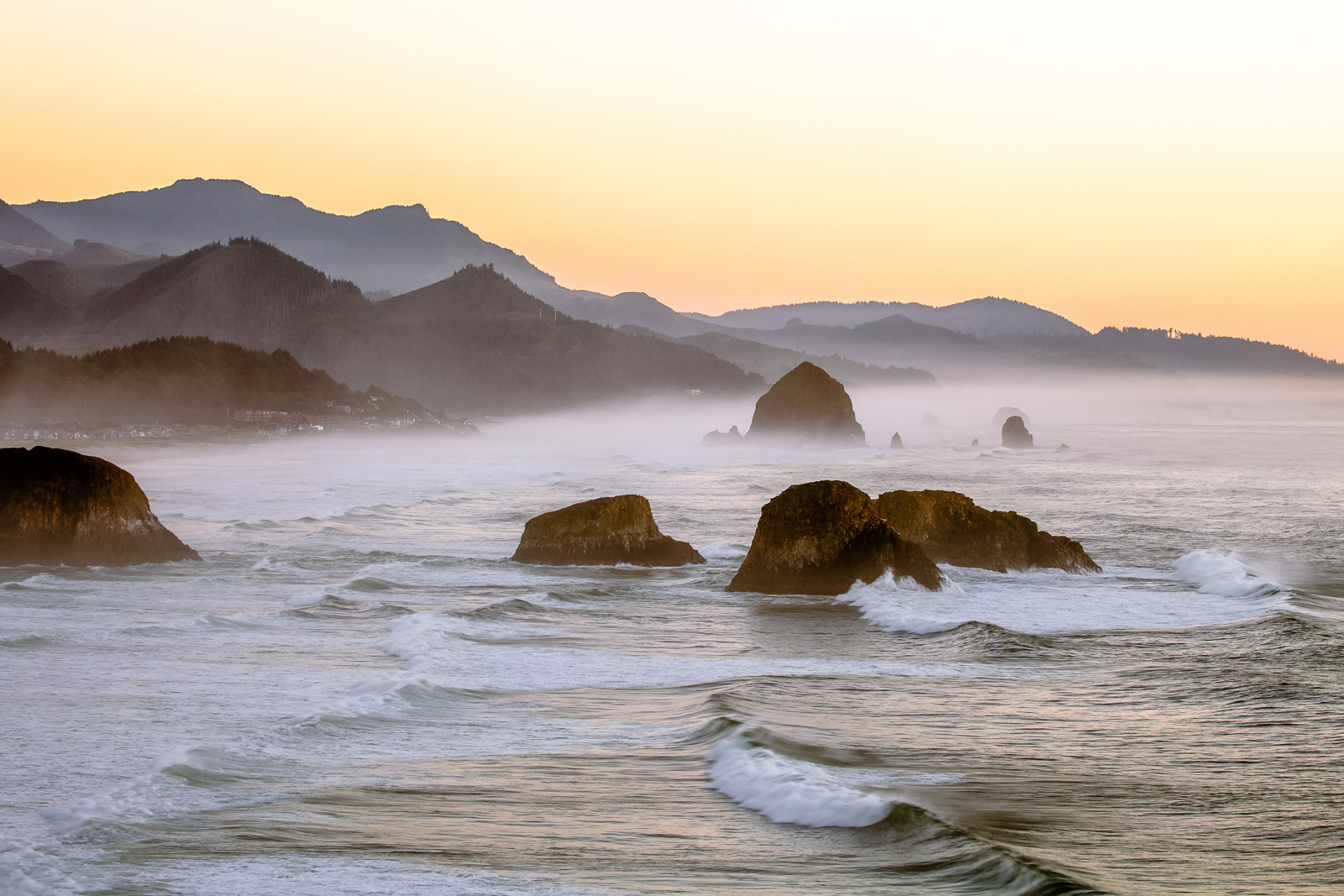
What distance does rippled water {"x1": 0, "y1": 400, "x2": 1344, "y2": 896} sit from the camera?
621 centimetres

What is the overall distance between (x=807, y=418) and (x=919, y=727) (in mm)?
82800

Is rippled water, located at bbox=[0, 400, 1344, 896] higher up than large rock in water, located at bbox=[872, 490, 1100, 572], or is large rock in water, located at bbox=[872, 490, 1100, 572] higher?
large rock in water, located at bbox=[872, 490, 1100, 572]

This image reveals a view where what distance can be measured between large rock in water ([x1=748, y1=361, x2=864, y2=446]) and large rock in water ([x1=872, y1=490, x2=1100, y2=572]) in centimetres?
6835

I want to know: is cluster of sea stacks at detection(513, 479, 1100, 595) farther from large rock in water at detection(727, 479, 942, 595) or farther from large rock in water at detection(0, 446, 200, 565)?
large rock in water at detection(0, 446, 200, 565)

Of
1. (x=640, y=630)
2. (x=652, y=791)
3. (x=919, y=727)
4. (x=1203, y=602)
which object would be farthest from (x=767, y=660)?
(x=1203, y=602)

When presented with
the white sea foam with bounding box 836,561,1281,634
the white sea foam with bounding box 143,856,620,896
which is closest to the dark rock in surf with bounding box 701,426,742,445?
the white sea foam with bounding box 836,561,1281,634

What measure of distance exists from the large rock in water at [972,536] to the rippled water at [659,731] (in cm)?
66

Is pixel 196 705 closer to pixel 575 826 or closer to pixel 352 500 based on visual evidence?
pixel 575 826

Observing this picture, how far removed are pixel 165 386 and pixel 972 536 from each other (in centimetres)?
11365

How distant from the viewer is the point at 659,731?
30.7ft

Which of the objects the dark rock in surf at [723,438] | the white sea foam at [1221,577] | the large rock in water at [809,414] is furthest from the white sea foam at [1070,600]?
the dark rock in surf at [723,438]

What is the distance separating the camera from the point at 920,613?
15.8 m

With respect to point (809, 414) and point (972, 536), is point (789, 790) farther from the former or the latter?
point (809, 414)

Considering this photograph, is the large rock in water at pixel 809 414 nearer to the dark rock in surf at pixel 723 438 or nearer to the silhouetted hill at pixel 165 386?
the dark rock in surf at pixel 723 438
